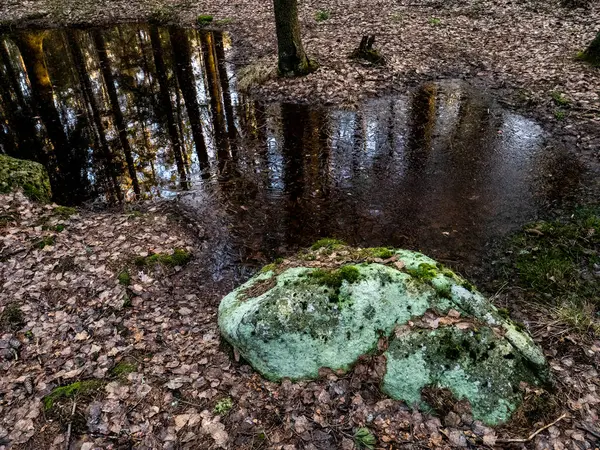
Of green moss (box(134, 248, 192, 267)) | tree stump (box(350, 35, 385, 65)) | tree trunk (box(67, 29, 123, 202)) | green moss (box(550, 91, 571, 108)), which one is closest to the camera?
green moss (box(134, 248, 192, 267))

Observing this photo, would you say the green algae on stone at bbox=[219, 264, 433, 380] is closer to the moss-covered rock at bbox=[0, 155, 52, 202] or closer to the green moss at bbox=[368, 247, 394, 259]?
the green moss at bbox=[368, 247, 394, 259]

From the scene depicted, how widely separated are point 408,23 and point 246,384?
14.4 meters

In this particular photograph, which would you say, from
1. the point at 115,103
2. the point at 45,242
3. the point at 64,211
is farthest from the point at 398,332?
the point at 115,103

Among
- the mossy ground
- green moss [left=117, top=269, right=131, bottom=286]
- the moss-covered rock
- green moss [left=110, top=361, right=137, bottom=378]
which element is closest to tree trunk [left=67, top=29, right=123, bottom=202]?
the moss-covered rock

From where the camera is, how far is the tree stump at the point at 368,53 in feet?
40.1

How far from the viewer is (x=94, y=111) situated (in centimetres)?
1143

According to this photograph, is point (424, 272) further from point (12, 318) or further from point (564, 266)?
point (12, 318)

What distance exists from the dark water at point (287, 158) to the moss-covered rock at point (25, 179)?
478mm

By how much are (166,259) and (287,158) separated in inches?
148

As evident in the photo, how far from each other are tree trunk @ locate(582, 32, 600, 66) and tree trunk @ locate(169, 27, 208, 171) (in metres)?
10.0

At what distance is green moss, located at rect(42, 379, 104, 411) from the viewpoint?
4.14m

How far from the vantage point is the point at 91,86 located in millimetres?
12773

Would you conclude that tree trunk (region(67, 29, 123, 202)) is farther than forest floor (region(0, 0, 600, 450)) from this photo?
Yes

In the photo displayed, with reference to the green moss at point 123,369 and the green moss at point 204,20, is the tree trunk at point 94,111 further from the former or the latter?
the green moss at point 204,20
